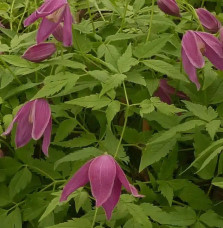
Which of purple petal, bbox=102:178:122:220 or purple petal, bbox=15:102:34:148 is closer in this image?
purple petal, bbox=102:178:122:220

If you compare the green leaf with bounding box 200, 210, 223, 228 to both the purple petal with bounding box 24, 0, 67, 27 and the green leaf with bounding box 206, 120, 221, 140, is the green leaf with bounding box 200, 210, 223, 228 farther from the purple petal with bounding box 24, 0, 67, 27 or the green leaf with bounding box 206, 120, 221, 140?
the purple petal with bounding box 24, 0, 67, 27

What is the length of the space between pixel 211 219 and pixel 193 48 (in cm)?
34

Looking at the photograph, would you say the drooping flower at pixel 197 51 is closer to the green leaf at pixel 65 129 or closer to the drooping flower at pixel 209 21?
the drooping flower at pixel 209 21

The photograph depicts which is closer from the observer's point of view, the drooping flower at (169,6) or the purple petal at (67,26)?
the purple petal at (67,26)

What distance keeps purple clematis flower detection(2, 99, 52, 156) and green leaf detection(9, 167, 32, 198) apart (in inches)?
3.7

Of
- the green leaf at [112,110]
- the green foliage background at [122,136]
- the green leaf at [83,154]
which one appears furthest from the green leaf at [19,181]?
the green leaf at [112,110]

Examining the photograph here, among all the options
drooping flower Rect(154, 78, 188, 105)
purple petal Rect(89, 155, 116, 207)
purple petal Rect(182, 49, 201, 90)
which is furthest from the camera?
drooping flower Rect(154, 78, 188, 105)

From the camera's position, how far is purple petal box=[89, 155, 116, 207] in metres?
0.88

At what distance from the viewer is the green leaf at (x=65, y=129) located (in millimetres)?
1166

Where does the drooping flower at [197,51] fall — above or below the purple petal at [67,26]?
below

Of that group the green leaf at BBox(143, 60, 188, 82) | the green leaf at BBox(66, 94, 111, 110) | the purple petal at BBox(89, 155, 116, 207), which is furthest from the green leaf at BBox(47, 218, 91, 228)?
the green leaf at BBox(143, 60, 188, 82)

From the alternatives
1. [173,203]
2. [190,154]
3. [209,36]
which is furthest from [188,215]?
[209,36]

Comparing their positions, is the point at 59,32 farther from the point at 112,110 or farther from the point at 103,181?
the point at 103,181

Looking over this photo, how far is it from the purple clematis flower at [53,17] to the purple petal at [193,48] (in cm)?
23
